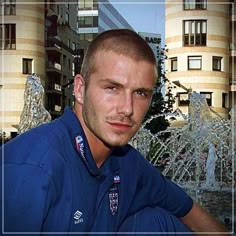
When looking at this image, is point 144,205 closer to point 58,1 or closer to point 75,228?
point 75,228

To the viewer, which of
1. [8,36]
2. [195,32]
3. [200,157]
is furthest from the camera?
[195,32]

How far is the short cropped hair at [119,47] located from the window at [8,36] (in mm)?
16074

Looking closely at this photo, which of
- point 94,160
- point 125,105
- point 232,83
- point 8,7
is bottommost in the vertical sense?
point 94,160

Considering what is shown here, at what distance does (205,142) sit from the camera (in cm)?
777

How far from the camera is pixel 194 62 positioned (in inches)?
802

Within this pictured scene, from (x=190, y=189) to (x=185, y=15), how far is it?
13461mm

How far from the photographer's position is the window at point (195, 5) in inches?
629

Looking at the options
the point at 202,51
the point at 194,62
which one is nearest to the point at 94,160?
the point at 202,51

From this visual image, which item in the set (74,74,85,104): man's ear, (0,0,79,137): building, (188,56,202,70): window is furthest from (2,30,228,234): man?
(188,56,202,70): window

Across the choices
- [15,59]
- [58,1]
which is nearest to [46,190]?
[58,1]

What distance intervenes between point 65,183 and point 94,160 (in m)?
0.15

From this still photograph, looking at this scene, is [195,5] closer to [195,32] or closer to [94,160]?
[195,32]

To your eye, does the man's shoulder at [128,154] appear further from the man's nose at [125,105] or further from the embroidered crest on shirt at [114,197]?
the man's nose at [125,105]

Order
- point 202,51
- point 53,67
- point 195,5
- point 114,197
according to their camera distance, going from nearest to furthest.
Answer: point 114,197
point 195,5
point 53,67
point 202,51
